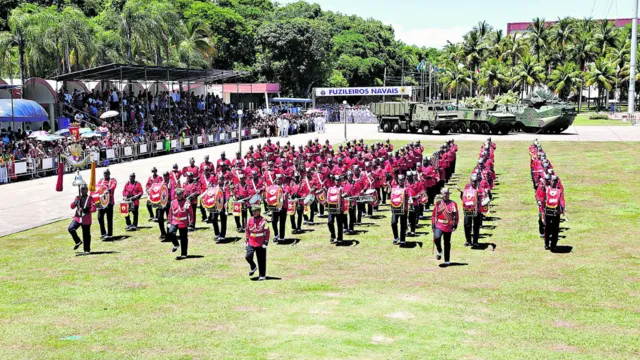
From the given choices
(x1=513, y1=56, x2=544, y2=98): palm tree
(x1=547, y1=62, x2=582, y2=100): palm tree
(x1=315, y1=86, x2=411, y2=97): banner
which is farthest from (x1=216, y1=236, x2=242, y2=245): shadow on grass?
(x1=547, y1=62, x2=582, y2=100): palm tree

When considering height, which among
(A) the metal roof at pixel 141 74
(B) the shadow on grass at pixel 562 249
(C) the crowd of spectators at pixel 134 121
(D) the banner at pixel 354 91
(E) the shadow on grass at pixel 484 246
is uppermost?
(A) the metal roof at pixel 141 74

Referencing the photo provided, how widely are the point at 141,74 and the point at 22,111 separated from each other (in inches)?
422

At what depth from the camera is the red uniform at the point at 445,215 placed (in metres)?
14.9

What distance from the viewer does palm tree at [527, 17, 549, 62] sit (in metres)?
102

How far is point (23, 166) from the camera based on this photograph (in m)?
31.0

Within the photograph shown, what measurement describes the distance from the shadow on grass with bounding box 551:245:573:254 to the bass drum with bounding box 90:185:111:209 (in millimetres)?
11390

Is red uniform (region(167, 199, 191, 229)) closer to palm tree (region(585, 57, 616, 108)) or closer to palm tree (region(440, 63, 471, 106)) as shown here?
palm tree (region(585, 57, 616, 108))

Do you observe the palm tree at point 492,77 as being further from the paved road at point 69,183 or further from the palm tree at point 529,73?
the paved road at point 69,183

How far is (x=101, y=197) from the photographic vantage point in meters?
18.1

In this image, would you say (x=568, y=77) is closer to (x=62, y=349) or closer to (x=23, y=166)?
(x=23, y=166)

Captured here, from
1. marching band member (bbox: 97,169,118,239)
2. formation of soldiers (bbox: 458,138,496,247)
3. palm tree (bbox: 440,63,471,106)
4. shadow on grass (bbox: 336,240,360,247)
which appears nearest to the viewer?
formation of soldiers (bbox: 458,138,496,247)

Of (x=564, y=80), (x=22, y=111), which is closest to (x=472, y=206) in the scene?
(x=22, y=111)

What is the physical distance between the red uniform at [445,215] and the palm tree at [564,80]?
82.6m

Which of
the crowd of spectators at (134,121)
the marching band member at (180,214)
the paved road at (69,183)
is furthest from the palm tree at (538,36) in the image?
the marching band member at (180,214)
